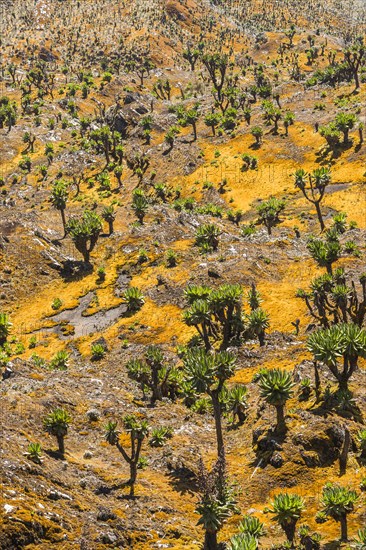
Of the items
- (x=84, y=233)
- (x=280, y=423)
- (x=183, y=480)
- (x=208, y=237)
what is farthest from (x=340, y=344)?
(x=84, y=233)

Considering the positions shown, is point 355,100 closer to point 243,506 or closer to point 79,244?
point 79,244

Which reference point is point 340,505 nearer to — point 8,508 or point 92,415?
point 8,508

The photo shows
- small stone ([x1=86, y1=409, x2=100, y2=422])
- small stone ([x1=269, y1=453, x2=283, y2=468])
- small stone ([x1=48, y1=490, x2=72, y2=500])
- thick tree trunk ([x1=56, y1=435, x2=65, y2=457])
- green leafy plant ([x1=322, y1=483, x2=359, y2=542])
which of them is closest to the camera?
green leafy plant ([x1=322, y1=483, x2=359, y2=542])

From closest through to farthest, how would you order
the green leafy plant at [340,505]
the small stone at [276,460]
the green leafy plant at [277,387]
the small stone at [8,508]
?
the small stone at [8,508] → the green leafy plant at [340,505] → the small stone at [276,460] → the green leafy plant at [277,387]

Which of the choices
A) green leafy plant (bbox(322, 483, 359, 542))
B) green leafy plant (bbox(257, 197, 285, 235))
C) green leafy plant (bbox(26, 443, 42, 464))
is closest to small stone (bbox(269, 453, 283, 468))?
green leafy plant (bbox(322, 483, 359, 542))

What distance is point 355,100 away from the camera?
105750 mm

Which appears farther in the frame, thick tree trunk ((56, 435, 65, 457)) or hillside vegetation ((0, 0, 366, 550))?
thick tree trunk ((56, 435, 65, 457))

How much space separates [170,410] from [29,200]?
74126mm

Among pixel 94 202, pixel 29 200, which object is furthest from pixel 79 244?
pixel 29 200

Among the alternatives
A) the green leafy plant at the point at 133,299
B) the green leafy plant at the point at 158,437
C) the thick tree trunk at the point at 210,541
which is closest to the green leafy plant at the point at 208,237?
the green leafy plant at the point at 133,299

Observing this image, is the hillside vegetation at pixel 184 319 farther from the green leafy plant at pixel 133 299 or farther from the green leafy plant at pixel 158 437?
the green leafy plant at pixel 133 299

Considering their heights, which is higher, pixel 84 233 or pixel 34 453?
pixel 84 233

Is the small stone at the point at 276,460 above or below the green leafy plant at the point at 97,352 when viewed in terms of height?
below

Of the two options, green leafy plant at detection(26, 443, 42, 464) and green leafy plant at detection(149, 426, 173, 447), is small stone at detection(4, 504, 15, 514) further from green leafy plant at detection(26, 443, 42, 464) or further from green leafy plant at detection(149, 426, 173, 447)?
green leafy plant at detection(149, 426, 173, 447)
